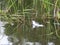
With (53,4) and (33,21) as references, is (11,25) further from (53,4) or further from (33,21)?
(53,4)

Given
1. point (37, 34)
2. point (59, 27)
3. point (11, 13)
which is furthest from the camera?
point (11, 13)

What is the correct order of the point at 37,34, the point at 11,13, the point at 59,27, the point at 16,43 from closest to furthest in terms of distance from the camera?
the point at 16,43 < the point at 37,34 < the point at 59,27 < the point at 11,13

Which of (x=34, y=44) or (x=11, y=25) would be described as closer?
(x=34, y=44)

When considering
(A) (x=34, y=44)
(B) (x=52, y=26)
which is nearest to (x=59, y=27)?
(B) (x=52, y=26)

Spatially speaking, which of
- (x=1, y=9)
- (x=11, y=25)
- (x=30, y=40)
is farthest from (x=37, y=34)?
(x=1, y=9)

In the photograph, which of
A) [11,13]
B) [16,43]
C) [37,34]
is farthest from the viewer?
[11,13]

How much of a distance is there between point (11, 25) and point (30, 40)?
448 mm

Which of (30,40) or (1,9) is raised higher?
(1,9)

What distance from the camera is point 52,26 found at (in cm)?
319

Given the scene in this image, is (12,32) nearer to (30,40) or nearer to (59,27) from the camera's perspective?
(30,40)

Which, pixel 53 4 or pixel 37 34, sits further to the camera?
pixel 53 4

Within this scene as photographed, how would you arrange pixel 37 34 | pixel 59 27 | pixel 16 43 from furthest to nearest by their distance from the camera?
1. pixel 59 27
2. pixel 37 34
3. pixel 16 43

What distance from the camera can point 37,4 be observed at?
131 inches

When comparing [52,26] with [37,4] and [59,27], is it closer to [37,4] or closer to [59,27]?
[59,27]
